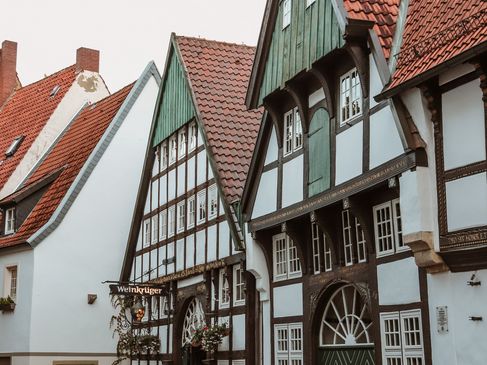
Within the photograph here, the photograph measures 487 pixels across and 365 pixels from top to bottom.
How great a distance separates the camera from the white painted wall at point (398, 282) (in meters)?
12.7

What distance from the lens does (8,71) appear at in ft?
119

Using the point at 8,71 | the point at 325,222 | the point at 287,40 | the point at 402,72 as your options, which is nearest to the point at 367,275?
the point at 325,222

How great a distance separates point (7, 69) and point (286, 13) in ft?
74.5

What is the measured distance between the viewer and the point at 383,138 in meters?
13.4

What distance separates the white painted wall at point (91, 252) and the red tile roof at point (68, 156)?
22.2 inches

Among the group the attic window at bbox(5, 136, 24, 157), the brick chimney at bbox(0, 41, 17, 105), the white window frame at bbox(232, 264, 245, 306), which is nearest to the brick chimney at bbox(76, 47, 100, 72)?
the attic window at bbox(5, 136, 24, 157)

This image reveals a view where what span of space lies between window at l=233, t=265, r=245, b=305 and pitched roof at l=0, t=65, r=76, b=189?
12.8 metres

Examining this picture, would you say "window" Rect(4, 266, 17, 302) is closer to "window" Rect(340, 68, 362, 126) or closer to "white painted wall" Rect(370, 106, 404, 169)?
"window" Rect(340, 68, 362, 126)

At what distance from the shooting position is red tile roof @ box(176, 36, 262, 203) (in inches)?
794

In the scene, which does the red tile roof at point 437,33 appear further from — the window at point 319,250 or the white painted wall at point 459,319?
the window at point 319,250

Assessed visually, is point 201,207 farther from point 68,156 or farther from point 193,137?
point 68,156

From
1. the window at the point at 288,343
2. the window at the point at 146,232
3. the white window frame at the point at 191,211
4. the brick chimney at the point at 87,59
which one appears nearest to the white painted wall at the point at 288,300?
the window at the point at 288,343

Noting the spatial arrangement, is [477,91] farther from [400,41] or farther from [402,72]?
[400,41]

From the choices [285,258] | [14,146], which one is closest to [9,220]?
[14,146]
